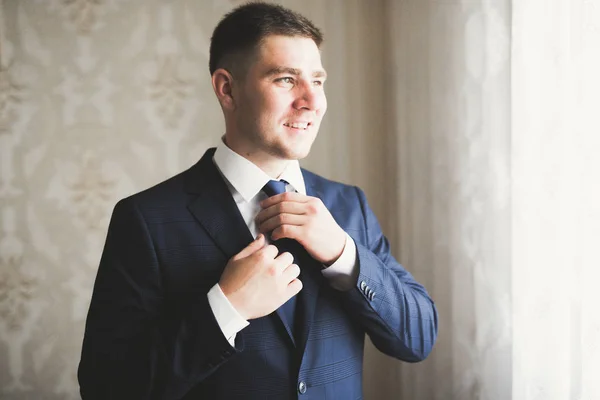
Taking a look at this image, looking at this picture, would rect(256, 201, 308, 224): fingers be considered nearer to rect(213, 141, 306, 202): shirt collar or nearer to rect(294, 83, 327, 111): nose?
rect(213, 141, 306, 202): shirt collar

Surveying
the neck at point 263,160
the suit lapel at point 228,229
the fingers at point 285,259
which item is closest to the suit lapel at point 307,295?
the suit lapel at point 228,229

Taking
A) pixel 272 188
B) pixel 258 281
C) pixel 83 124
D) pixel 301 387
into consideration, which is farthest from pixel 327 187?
pixel 83 124

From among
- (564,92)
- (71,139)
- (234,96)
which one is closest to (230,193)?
(234,96)

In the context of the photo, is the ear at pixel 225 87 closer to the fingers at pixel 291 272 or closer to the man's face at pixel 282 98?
the man's face at pixel 282 98

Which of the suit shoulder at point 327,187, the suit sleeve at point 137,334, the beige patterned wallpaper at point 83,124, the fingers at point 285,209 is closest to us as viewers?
the suit sleeve at point 137,334

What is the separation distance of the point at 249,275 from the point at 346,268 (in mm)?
250

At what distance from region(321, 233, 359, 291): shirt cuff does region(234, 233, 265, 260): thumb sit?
0.18 meters

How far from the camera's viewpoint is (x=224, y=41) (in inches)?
61.2

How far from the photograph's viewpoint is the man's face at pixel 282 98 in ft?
4.70

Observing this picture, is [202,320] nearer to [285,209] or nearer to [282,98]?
[285,209]

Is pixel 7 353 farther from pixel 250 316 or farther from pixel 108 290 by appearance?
pixel 250 316

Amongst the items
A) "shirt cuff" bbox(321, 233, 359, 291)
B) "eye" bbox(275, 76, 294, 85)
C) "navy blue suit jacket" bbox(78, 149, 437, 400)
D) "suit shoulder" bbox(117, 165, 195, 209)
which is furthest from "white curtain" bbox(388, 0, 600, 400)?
"suit shoulder" bbox(117, 165, 195, 209)

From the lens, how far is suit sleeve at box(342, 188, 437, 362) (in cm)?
142

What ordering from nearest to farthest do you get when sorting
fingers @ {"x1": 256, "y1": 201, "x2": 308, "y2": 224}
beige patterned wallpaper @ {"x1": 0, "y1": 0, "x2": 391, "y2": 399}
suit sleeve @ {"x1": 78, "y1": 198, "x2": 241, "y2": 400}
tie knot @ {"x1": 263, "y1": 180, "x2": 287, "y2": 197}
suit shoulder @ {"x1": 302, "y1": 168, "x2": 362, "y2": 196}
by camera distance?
suit sleeve @ {"x1": 78, "y1": 198, "x2": 241, "y2": 400}
fingers @ {"x1": 256, "y1": 201, "x2": 308, "y2": 224}
tie knot @ {"x1": 263, "y1": 180, "x2": 287, "y2": 197}
suit shoulder @ {"x1": 302, "y1": 168, "x2": 362, "y2": 196}
beige patterned wallpaper @ {"x1": 0, "y1": 0, "x2": 391, "y2": 399}
